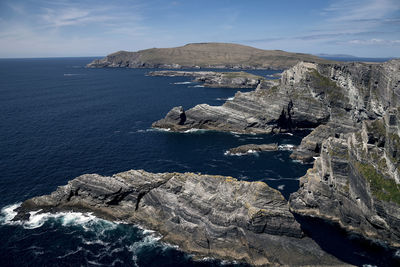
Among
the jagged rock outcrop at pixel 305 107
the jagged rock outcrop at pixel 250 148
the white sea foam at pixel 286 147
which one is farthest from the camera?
the white sea foam at pixel 286 147

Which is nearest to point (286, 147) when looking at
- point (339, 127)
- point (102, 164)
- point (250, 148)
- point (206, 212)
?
point (250, 148)

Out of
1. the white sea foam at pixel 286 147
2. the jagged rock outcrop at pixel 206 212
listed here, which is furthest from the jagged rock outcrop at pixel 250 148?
the jagged rock outcrop at pixel 206 212

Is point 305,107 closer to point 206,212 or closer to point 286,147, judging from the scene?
point 286,147

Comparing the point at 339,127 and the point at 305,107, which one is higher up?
Answer: the point at 305,107

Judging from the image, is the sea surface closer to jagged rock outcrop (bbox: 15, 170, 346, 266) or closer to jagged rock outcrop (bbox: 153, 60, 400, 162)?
jagged rock outcrop (bbox: 15, 170, 346, 266)

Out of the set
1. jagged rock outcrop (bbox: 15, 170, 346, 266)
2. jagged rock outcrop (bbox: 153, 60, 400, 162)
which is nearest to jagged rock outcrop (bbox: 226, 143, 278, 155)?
jagged rock outcrop (bbox: 153, 60, 400, 162)

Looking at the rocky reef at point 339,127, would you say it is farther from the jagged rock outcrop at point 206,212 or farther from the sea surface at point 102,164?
the jagged rock outcrop at point 206,212

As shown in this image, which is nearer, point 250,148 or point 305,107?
point 250,148
